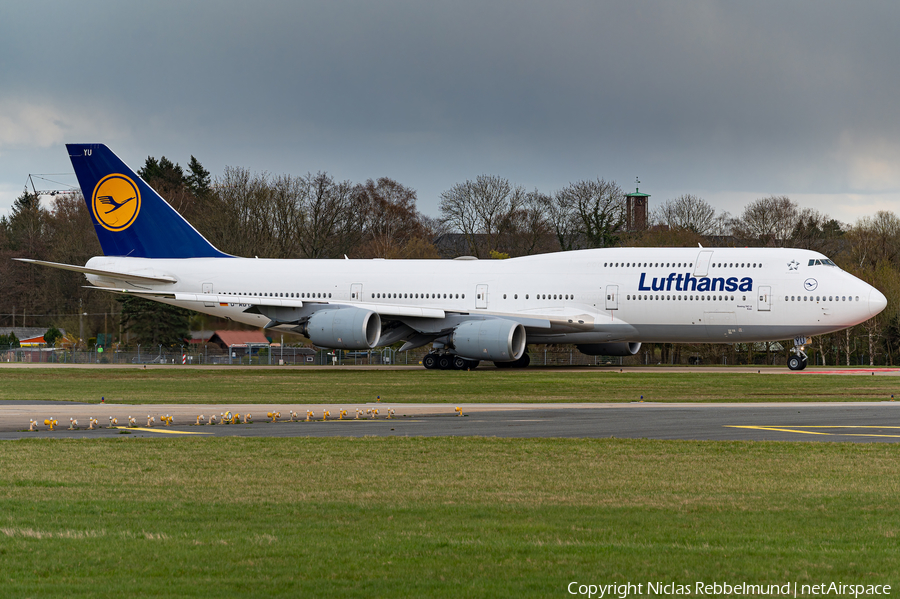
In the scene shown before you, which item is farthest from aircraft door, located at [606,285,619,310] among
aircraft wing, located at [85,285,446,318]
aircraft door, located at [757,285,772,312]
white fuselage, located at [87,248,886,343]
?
aircraft wing, located at [85,285,446,318]

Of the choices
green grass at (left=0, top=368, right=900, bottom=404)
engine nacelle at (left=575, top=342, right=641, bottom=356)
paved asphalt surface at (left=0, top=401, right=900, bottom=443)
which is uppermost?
engine nacelle at (left=575, top=342, right=641, bottom=356)

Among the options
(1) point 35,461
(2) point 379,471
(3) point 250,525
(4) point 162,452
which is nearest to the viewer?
(3) point 250,525

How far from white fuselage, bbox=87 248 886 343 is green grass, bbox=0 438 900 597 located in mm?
25478

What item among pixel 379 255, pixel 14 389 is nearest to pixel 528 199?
pixel 379 255

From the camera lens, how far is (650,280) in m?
41.6

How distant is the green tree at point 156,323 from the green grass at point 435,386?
308 inches

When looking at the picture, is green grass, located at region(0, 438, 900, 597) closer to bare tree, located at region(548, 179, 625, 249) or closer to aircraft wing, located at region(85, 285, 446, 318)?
aircraft wing, located at region(85, 285, 446, 318)

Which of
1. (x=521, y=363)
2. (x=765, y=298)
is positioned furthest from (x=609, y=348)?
(x=765, y=298)

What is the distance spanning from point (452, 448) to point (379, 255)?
7055 centimetres

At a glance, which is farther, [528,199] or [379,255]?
[528,199]

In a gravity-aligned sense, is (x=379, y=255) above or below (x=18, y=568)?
above

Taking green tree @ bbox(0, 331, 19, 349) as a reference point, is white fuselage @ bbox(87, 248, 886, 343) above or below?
above

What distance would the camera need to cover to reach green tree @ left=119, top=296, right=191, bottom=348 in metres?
51.0

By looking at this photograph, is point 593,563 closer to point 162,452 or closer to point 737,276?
point 162,452
